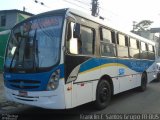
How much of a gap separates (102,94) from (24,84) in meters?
2.66

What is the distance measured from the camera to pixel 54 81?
19.0 ft

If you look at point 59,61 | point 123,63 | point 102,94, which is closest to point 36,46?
point 59,61

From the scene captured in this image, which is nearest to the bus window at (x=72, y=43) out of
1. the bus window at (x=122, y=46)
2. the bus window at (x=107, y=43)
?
the bus window at (x=107, y=43)

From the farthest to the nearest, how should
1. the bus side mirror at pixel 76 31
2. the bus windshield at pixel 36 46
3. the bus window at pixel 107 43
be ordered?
1. the bus window at pixel 107 43
2. the bus side mirror at pixel 76 31
3. the bus windshield at pixel 36 46

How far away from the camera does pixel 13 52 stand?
6.76 metres

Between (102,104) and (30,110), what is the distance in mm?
2301

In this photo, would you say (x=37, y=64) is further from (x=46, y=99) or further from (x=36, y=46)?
(x=46, y=99)

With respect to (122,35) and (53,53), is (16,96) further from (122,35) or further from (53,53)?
(122,35)

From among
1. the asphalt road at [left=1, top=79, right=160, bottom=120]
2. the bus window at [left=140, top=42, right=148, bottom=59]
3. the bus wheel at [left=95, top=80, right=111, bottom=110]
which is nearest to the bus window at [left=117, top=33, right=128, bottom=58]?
the bus wheel at [left=95, top=80, right=111, bottom=110]

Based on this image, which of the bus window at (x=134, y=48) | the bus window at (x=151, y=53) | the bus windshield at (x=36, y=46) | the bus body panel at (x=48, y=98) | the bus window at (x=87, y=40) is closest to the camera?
the bus body panel at (x=48, y=98)

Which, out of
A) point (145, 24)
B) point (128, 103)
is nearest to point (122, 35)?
point (128, 103)

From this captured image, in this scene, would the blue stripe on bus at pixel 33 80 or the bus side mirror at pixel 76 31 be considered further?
the bus side mirror at pixel 76 31

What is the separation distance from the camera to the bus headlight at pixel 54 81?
5789mm

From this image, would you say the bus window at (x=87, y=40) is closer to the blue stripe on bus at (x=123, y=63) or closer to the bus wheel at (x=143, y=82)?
the blue stripe on bus at (x=123, y=63)
